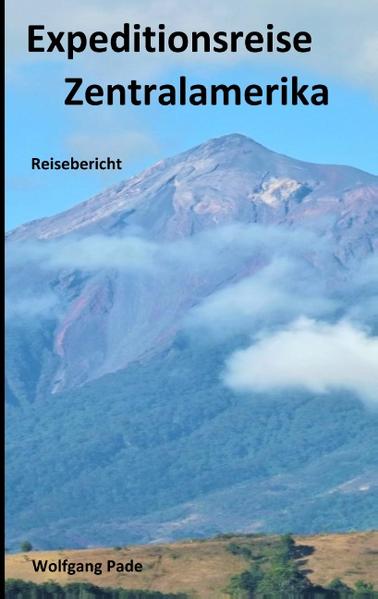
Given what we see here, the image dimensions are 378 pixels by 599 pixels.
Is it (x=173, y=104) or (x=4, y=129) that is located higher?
(x=173, y=104)

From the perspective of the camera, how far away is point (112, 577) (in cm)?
12650

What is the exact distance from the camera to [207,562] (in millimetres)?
135375

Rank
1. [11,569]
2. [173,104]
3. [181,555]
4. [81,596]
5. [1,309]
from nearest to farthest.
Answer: [1,309]
[173,104]
[81,596]
[11,569]
[181,555]

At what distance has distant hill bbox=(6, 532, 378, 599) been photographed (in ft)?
410

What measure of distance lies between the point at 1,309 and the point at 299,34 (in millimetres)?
12281

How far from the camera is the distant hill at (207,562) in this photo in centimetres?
12506

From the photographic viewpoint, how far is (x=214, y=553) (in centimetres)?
13925

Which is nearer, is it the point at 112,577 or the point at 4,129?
the point at 4,129

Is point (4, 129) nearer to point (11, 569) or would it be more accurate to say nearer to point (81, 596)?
point (81, 596)

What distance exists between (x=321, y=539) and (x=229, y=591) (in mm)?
16026

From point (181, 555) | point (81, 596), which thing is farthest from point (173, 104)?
point (181, 555)

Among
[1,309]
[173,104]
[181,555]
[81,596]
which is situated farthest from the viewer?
[181,555]

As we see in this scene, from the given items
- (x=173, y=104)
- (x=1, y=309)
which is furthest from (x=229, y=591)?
(x=1, y=309)

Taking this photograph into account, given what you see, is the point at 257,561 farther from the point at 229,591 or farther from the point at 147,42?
the point at 147,42
